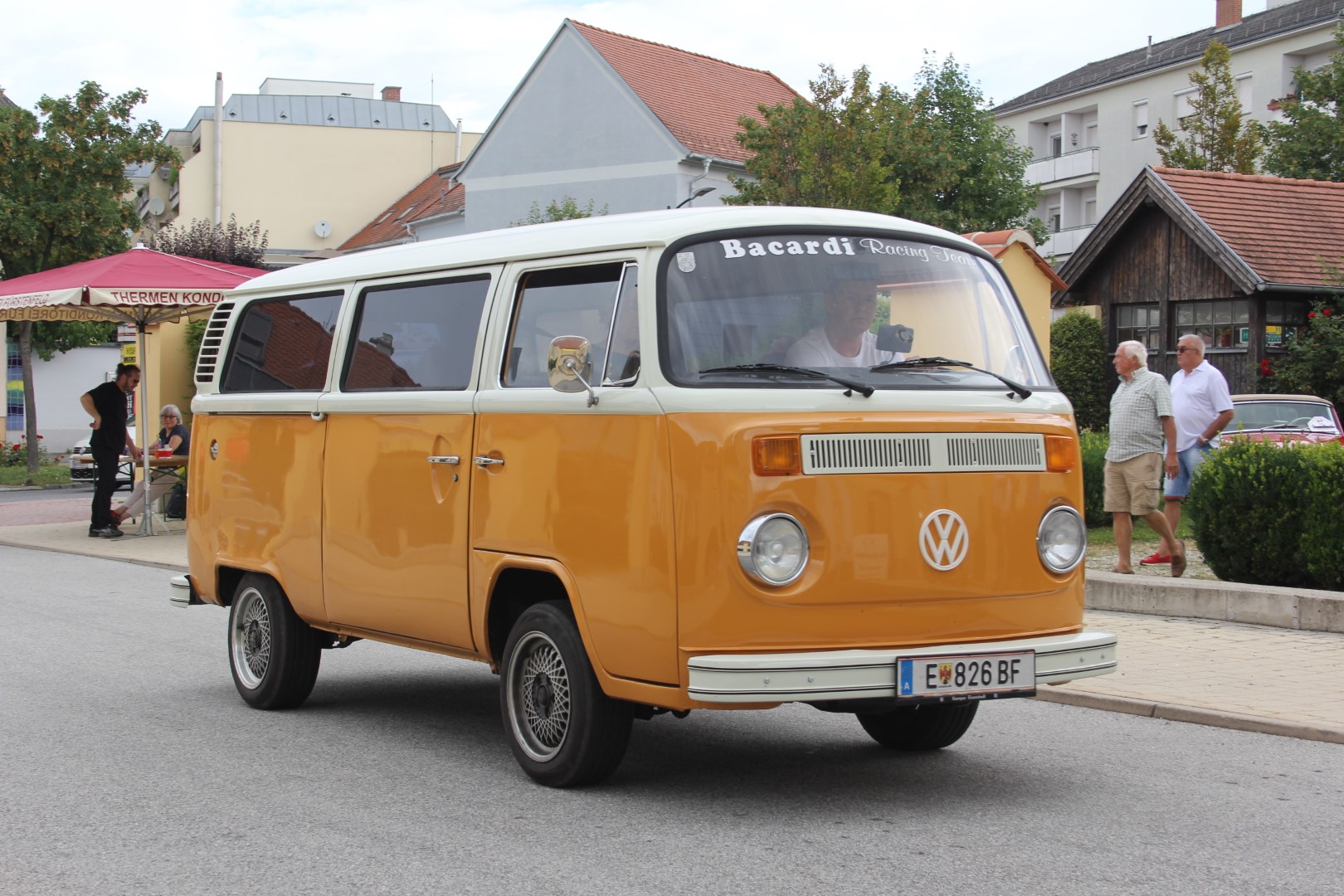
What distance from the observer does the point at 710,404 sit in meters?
5.72

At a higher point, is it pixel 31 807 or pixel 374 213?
pixel 374 213

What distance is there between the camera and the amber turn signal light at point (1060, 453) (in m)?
6.21

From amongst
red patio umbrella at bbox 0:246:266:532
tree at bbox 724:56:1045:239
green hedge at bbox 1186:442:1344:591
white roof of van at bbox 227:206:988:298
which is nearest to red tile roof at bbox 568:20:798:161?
tree at bbox 724:56:1045:239

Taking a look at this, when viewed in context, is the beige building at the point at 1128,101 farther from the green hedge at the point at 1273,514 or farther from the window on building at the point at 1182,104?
the green hedge at the point at 1273,514

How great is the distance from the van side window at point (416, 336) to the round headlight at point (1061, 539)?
2.49 metres

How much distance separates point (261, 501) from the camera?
8344mm

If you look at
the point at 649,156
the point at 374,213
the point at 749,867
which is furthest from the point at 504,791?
the point at 374,213

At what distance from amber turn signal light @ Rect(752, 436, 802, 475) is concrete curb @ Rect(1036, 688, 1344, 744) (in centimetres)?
303

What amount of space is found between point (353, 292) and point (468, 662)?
320cm

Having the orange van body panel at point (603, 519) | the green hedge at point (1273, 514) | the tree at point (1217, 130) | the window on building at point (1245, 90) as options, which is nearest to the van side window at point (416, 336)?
the orange van body panel at point (603, 519)

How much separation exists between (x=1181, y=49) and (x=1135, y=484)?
52.7 meters

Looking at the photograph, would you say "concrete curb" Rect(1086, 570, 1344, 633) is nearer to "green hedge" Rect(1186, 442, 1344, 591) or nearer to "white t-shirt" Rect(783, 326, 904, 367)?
"green hedge" Rect(1186, 442, 1344, 591)

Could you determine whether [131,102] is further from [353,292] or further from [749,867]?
[749,867]

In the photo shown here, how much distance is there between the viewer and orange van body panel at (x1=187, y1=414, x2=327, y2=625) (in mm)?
7914
